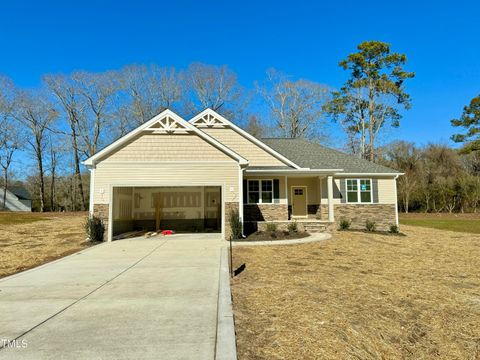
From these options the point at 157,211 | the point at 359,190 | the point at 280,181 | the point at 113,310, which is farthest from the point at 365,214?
the point at 113,310

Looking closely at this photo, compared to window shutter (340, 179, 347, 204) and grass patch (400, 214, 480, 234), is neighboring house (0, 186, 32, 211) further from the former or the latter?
grass patch (400, 214, 480, 234)

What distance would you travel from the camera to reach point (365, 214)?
58.0ft

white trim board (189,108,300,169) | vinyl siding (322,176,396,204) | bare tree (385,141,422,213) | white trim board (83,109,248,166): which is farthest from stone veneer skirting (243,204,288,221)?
bare tree (385,141,422,213)

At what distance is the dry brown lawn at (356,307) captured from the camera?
11.8ft

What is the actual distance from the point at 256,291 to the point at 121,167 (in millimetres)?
9570

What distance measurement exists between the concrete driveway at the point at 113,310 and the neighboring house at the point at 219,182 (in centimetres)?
512

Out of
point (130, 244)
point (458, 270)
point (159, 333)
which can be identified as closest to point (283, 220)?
point (130, 244)

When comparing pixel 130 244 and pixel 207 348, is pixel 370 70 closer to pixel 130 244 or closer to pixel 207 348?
pixel 130 244

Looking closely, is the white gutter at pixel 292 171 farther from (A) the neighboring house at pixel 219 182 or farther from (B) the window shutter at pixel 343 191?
(B) the window shutter at pixel 343 191

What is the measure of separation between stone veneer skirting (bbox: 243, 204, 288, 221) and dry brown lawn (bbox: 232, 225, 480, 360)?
7.01 m

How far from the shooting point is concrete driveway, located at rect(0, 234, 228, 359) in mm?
3402

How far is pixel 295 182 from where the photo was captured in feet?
60.6

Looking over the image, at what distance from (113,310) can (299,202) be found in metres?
15.0

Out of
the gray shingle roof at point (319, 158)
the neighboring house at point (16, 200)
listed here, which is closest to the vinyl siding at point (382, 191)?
the gray shingle roof at point (319, 158)
